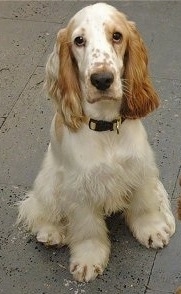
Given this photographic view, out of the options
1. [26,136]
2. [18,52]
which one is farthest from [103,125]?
[18,52]

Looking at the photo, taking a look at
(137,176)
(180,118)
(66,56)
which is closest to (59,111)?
(66,56)

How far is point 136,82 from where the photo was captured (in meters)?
2.93

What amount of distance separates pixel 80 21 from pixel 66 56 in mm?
180

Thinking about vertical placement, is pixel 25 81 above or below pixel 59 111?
below

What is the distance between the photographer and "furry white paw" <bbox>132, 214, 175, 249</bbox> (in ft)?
11.0

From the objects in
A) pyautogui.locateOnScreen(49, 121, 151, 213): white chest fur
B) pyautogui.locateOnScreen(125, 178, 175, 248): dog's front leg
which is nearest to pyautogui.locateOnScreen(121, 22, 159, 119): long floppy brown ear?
pyautogui.locateOnScreen(49, 121, 151, 213): white chest fur

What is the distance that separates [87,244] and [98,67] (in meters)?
1.09

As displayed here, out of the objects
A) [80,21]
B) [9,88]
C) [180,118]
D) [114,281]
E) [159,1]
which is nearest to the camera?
[80,21]

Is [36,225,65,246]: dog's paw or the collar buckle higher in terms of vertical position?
the collar buckle

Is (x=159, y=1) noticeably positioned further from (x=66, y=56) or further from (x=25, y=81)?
(x=66, y=56)

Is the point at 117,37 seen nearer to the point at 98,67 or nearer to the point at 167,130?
the point at 98,67

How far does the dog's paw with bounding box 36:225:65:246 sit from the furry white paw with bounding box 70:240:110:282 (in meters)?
0.10

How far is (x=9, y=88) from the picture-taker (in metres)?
4.52

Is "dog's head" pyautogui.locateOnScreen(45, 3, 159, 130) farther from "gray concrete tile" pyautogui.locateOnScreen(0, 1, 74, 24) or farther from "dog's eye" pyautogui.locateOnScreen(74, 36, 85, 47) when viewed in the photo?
"gray concrete tile" pyautogui.locateOnScreen(0, 1, 74, 24)
